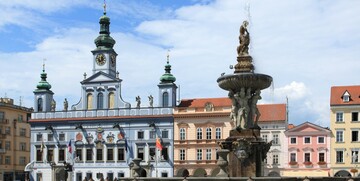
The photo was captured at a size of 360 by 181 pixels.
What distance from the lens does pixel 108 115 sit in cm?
6444

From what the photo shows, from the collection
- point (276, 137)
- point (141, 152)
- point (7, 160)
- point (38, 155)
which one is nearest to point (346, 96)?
point (276, 137)

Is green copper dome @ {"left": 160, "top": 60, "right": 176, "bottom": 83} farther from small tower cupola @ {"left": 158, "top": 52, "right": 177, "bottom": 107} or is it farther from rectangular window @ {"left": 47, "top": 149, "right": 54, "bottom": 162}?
rectangular window @ {"left": 47, "top": 149, "right": 54, "bottom": 162}

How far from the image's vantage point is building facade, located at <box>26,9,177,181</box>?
6262 centimetres

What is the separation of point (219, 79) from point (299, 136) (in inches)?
1503

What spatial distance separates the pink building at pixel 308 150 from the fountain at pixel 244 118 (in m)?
37.1

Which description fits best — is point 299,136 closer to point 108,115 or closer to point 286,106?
point 286,106

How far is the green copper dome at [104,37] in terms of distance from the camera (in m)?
67.2

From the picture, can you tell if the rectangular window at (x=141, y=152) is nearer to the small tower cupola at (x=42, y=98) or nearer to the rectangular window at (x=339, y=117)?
the small tower cupola at (x=42, y=98)

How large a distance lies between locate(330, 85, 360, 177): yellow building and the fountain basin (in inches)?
1433

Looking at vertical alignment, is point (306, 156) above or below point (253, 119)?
below

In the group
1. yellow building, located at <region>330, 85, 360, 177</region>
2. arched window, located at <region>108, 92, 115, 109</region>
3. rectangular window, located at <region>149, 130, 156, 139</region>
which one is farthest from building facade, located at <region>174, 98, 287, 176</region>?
arched window, located at <region>108, 92, 115, 109</region>

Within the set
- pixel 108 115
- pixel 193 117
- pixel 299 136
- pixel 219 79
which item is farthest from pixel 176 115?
pixel 219 79

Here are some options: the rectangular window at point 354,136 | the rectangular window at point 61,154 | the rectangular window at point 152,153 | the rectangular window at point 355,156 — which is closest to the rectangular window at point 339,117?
the rectangular window at point 354,136

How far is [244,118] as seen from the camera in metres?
23.5
